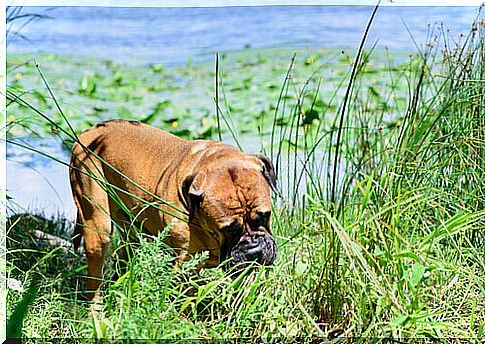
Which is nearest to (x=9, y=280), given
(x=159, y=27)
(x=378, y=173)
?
(x=159, y=27)

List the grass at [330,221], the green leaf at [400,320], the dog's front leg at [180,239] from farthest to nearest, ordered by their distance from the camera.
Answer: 1. the dog's front leg at [180,239]
2. the grass at [330,221]
3. the green leaf at [400,320]

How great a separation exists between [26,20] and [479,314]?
2.50m

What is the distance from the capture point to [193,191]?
3055 mm

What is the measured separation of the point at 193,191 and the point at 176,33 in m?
1.02

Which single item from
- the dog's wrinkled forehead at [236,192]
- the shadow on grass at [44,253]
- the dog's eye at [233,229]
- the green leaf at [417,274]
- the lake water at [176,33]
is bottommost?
the shadow on grass at [44,253]

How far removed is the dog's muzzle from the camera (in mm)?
3029

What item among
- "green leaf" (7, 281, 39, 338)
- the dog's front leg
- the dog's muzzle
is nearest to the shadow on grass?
"green leaf" (7, 281, 39, 338)

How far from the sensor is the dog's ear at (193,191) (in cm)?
305

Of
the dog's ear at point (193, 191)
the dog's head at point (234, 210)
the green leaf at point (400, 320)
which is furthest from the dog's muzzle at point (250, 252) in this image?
the green leaf at point (400, 320)

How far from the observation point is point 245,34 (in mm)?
3670

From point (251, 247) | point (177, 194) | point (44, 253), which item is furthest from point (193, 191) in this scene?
point (44, 253)

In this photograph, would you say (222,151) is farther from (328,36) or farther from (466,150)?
(466,150)

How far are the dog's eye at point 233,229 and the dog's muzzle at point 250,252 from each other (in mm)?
36

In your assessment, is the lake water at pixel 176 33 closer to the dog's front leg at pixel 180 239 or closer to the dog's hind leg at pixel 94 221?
the dog's hind leg at pixel 94 221
